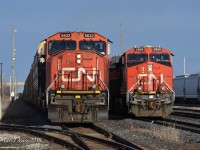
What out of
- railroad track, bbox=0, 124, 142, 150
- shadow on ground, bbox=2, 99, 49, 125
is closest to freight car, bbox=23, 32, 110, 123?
railroad track, bbox=0, 124, 142, 150

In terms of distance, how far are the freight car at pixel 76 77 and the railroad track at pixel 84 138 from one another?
821 millimetres

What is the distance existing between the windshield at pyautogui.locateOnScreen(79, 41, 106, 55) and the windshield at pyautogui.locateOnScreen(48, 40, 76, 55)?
14.5 inches

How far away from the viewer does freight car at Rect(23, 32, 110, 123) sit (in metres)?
17.9

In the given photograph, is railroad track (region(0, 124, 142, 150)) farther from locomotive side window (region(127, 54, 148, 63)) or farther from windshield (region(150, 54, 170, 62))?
windshield (region(150, 54, 170, 62))

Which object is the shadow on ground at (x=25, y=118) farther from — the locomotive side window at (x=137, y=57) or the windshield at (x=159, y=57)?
the windshield at (x=159, y=57)

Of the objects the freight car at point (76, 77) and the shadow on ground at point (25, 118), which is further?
the shadow on ground at point (25, 118)

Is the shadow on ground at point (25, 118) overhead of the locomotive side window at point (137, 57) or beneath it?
beneath

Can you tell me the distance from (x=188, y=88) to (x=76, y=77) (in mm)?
34656

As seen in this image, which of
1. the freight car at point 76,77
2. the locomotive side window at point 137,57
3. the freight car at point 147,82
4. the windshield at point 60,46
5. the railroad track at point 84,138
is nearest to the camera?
the railroad track at point 84,138

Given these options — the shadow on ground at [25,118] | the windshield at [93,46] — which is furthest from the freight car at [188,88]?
the windshield at [93,46]

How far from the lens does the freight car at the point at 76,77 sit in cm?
1792

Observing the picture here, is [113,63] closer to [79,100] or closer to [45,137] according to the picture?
[79,100]

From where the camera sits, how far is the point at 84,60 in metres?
18.6

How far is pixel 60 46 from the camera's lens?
19375 mm
